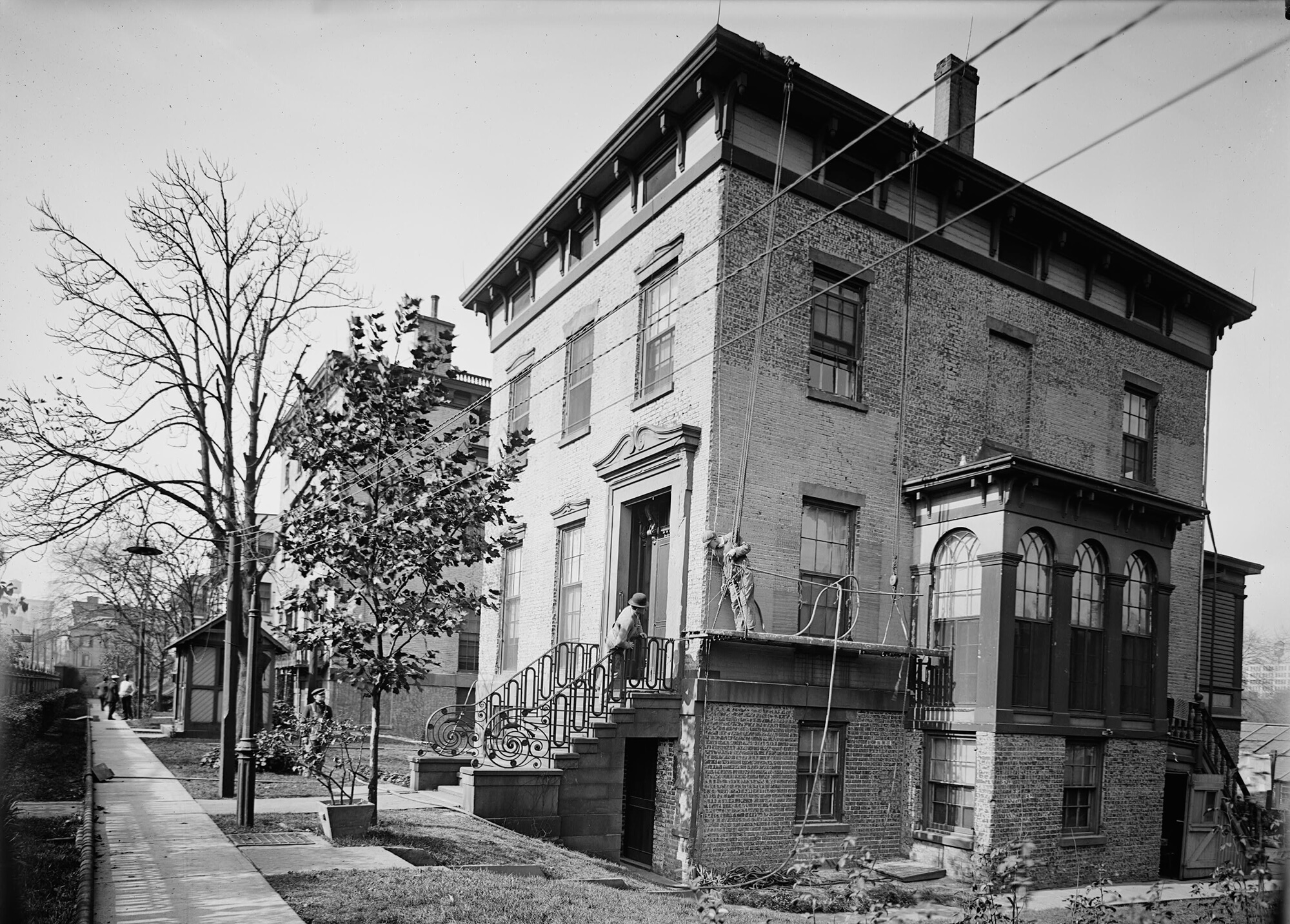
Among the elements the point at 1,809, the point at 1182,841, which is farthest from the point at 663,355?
the point at 1,809

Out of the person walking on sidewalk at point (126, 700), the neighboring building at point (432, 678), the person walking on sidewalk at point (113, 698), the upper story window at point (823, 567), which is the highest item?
the upper story window at point (823, 567)

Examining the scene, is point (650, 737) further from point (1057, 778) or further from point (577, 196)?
point (577, 196)

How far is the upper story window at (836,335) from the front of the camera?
16.9 m

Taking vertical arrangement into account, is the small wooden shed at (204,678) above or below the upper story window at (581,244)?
below

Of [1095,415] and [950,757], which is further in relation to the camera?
[1095,415]

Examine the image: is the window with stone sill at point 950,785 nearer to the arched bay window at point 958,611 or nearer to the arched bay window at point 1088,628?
the arched bay window at point 958,611

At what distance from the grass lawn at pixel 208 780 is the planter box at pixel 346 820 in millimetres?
5159

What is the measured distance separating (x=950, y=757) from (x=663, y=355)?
7872 millimetres

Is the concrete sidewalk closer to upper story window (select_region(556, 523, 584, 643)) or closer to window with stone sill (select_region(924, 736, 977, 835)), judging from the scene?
upper story window (select_region(556, 523, 584, 643))

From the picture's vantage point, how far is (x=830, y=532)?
1673 cm

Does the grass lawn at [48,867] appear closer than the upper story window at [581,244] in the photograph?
Yes

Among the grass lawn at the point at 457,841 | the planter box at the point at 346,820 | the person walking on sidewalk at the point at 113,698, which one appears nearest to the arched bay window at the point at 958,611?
the grass lawn at the point at 457,841

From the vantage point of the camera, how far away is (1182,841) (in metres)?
18.6

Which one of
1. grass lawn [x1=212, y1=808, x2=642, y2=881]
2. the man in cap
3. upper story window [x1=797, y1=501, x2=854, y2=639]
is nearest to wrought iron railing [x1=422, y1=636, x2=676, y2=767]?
the man in cap
